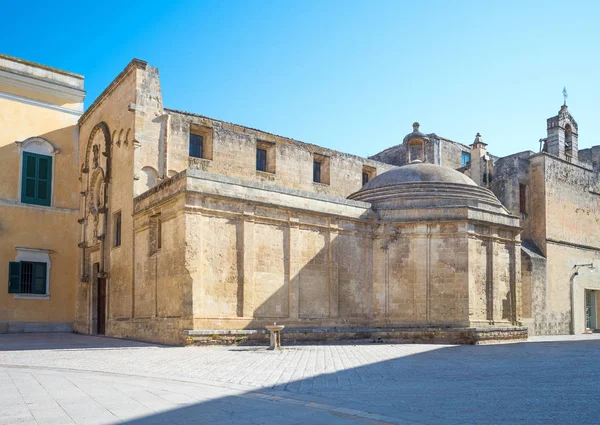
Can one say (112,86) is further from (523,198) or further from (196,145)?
(523,198)

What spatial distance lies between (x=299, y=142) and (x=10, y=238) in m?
12.9

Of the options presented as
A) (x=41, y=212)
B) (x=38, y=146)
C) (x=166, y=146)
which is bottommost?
(x=41, y=212)

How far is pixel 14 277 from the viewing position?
23672 mm

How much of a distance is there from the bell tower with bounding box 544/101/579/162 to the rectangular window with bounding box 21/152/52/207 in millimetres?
26705

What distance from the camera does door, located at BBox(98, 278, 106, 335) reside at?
2386 cm

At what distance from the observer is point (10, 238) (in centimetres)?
2397

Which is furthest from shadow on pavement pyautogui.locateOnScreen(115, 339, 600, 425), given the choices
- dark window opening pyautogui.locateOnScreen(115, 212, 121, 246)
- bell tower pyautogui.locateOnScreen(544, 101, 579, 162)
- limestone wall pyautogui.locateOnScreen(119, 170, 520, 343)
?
bell tower pyautogui.locateOnScreen(544, 101, 579, 162)

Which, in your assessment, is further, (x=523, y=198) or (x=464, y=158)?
(x=464, y=158)

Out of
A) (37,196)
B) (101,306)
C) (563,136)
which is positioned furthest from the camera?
(563,136)

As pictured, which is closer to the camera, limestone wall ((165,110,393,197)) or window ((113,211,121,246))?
window ((113,211,121,246))

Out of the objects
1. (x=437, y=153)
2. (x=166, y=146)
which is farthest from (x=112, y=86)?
(x=437, y=153)

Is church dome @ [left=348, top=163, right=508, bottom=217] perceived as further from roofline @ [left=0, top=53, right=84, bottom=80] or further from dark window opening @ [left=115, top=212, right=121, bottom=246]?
roofline @ [left=0, top=53, right=84, bottom=80]

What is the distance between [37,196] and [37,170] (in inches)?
44.0

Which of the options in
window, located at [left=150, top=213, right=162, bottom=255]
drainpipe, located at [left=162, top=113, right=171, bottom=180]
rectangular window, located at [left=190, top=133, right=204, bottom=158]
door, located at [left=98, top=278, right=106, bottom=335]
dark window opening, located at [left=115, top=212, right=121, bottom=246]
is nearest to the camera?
window, located at [left=150, top=213, right=162, bottom=255]
